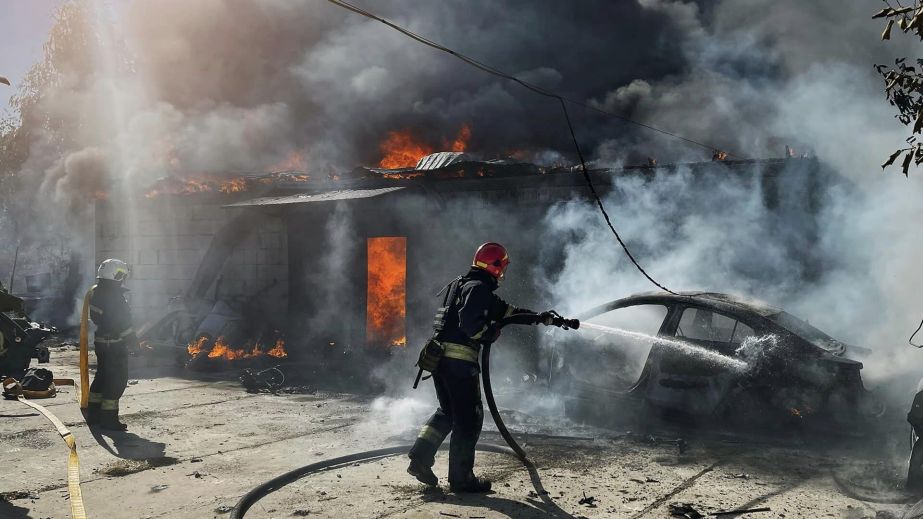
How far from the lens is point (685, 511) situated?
4.41 metres

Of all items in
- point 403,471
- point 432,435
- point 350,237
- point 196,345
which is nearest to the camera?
point 432,435

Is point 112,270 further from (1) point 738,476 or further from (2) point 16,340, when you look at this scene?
(1) point 738,476

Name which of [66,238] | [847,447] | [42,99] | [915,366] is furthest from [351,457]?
[42,99]

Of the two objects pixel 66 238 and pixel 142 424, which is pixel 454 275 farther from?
pixel 66 238

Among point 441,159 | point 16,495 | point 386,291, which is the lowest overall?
point 16,495

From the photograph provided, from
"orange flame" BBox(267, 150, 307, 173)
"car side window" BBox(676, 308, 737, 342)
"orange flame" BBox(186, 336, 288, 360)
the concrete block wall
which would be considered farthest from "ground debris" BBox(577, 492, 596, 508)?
"orange flame" BBox(267, 150, 307, 173)

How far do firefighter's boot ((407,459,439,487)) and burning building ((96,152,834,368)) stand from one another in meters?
6.56

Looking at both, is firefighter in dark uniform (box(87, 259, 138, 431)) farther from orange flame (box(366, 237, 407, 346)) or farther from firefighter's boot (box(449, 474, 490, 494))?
orange flame (box(366, 237, 407, 346))

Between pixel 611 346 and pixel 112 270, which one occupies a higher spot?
pixel 112 270

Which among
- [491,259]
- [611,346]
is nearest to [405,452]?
[491,259]

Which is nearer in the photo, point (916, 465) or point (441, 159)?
point (916, 465)

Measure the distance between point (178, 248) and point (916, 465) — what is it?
15400 millimetres

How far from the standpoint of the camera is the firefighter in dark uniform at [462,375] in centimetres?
482

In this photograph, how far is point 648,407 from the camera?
6.43 meters
